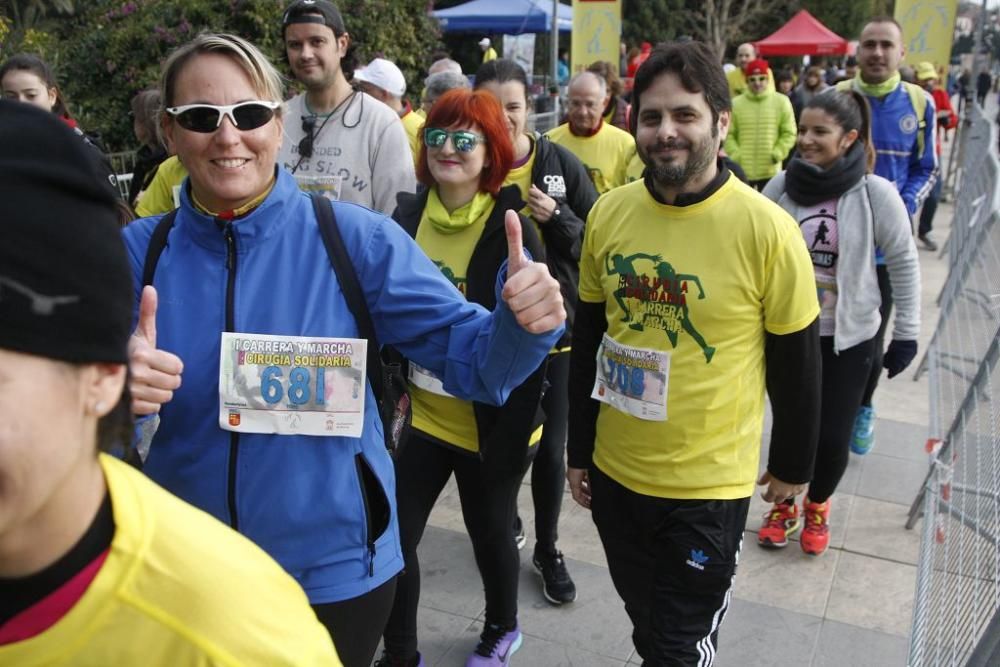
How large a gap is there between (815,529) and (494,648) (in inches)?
66.7

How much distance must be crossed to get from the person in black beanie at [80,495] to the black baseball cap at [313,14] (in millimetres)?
3135

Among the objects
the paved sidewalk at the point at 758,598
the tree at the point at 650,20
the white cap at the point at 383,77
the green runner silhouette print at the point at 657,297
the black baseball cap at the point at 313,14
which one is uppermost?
the black baseball cap at the point at 313,14

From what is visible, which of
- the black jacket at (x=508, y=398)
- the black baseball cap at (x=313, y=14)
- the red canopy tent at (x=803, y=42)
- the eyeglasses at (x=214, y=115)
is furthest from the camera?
the red canopy tent at (x=803, y=42)

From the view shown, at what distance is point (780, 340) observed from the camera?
2465mm

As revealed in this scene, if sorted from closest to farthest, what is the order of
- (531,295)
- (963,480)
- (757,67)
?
(531,295), (963,480), (757,67)

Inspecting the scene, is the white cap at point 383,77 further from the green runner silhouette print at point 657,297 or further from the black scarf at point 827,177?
the green runner silhouette print at point 657,297

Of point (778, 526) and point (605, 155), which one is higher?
point (605, 155)

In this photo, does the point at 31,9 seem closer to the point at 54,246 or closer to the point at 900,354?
the point at 900,354

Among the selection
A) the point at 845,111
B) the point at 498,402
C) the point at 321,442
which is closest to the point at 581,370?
the point at 498,402

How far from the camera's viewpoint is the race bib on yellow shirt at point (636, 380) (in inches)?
99.7

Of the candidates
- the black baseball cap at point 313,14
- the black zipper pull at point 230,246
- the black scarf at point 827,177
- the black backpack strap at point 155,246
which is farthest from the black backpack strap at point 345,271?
the black scarf at point 827,177

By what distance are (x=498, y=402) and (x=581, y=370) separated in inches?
37.0

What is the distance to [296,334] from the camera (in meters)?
1.88

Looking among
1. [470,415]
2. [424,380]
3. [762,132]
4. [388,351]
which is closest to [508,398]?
[470,415]
